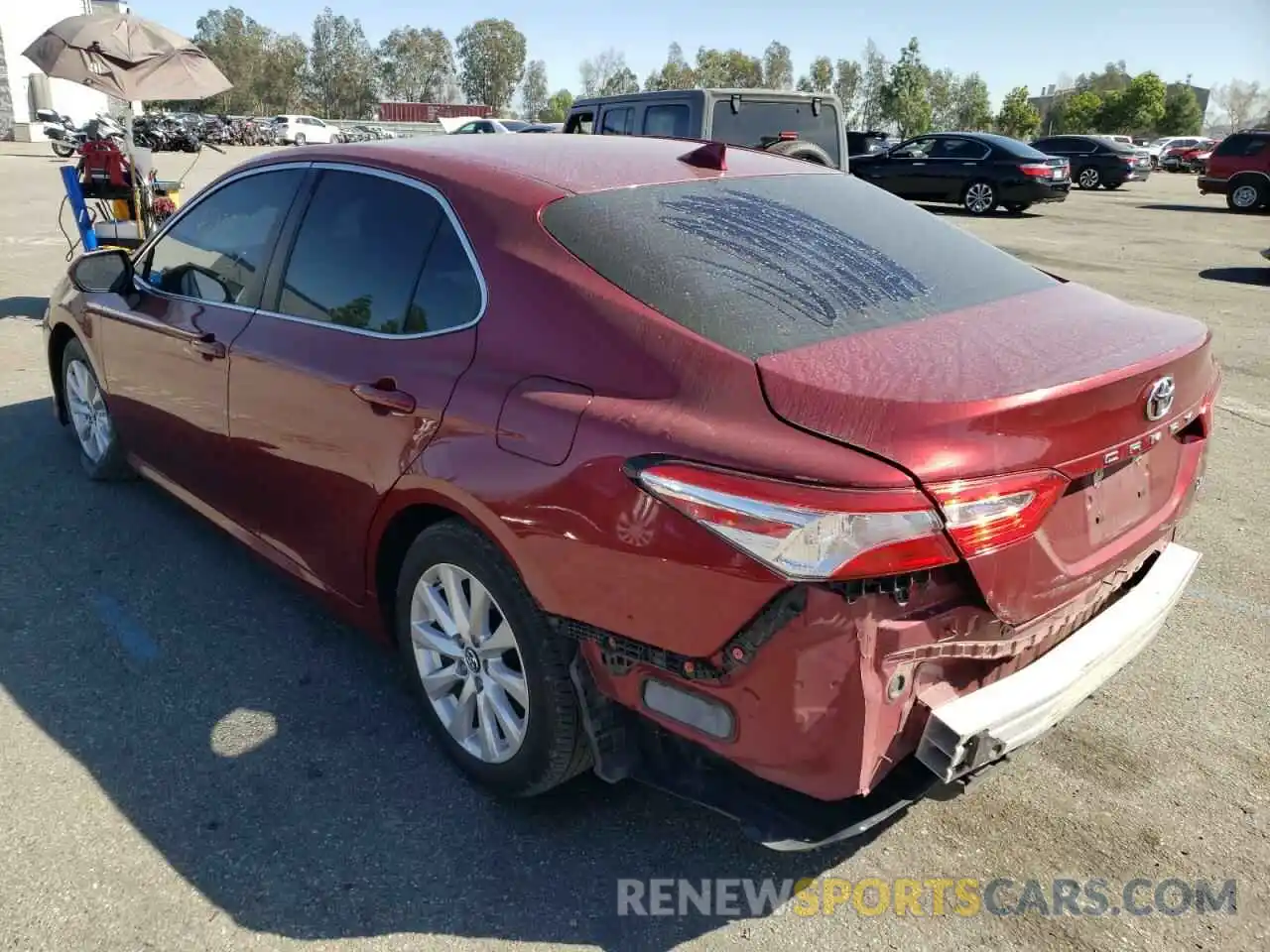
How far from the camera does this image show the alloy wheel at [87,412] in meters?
4.84

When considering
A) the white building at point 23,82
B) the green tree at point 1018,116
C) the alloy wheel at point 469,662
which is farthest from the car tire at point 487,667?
the green tree at point 1018,116

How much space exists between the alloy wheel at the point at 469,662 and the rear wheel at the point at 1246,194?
24.8 m

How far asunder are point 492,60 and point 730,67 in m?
26.3

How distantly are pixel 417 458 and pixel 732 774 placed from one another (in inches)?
46.3

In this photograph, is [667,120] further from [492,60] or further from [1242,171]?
[492,60]

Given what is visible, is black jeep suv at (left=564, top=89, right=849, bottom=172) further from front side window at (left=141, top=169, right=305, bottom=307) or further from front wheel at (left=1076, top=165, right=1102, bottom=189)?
front wheel at (left=1076, top=165, right=1102, bottom=189)

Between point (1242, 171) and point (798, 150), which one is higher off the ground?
point (798, 150)

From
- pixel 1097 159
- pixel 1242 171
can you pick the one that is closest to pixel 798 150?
pixel 1242 171

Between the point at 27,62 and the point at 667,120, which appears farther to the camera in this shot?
the point at 27,62

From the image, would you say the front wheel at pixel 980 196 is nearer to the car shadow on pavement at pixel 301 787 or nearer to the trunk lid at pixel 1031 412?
the trunk lid at pixel 1031 412

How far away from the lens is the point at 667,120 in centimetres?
979

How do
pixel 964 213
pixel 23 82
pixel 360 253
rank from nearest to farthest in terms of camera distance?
pixel 360 253 → pixel 964 213 → pixel 23 82

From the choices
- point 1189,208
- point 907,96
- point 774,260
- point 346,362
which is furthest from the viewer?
point 907,96

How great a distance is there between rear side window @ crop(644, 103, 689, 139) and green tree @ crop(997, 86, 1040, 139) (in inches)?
2560
